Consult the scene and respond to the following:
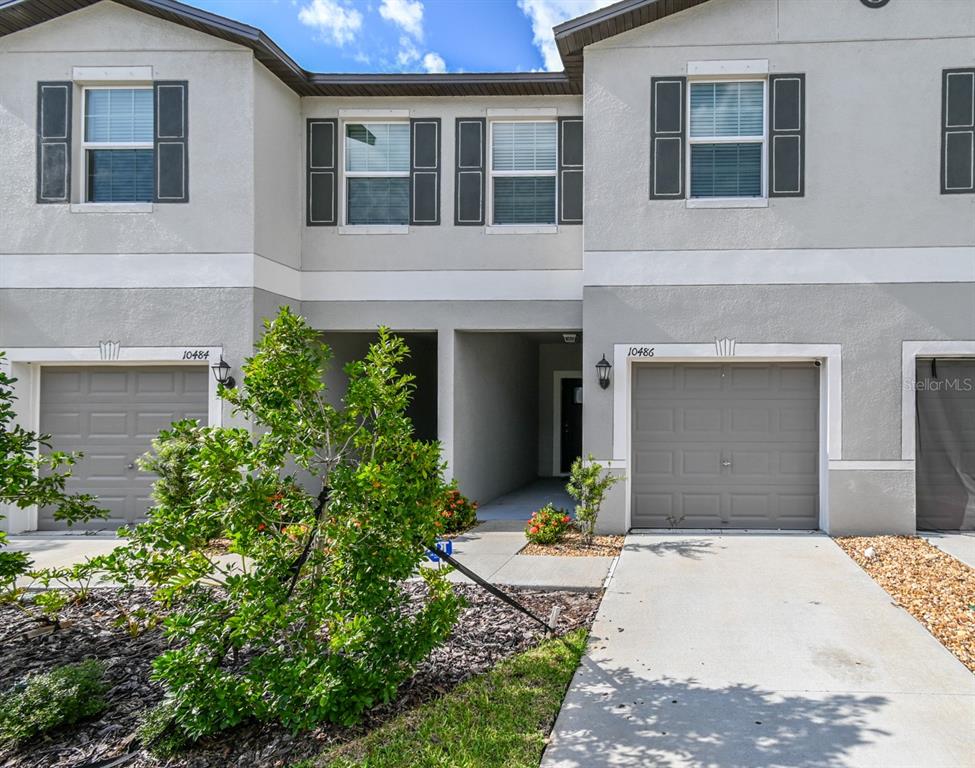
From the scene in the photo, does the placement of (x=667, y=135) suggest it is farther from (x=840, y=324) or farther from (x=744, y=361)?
(x=840, y=324)

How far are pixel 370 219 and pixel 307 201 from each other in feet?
3.28

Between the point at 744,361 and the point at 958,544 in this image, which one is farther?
the point at 744,361

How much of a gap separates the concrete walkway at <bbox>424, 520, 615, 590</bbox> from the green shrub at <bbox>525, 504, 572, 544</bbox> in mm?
209

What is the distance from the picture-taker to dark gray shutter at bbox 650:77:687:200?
963cm

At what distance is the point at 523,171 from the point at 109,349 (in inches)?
256

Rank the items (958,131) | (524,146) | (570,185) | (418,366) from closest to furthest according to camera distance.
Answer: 1. (958,131)
2. (570,185)
3. (524,146)
4. (418,366)

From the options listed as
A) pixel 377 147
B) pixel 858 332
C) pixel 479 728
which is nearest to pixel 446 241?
pixel 377 147

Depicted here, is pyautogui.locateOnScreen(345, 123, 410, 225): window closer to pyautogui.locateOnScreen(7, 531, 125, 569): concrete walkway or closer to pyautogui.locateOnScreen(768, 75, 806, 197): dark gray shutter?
pyautogui.locateOnScreen(768, 75, 806, 197): dark gray shutter

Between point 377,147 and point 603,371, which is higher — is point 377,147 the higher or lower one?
the higher one

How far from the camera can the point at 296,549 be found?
14.5 ft

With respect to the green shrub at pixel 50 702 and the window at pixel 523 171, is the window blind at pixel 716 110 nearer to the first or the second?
the window at pixel 523 171

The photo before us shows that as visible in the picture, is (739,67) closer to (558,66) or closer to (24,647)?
(558,66)

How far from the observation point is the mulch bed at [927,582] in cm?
582

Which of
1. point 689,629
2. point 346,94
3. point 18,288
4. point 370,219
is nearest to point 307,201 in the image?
point 370,219
